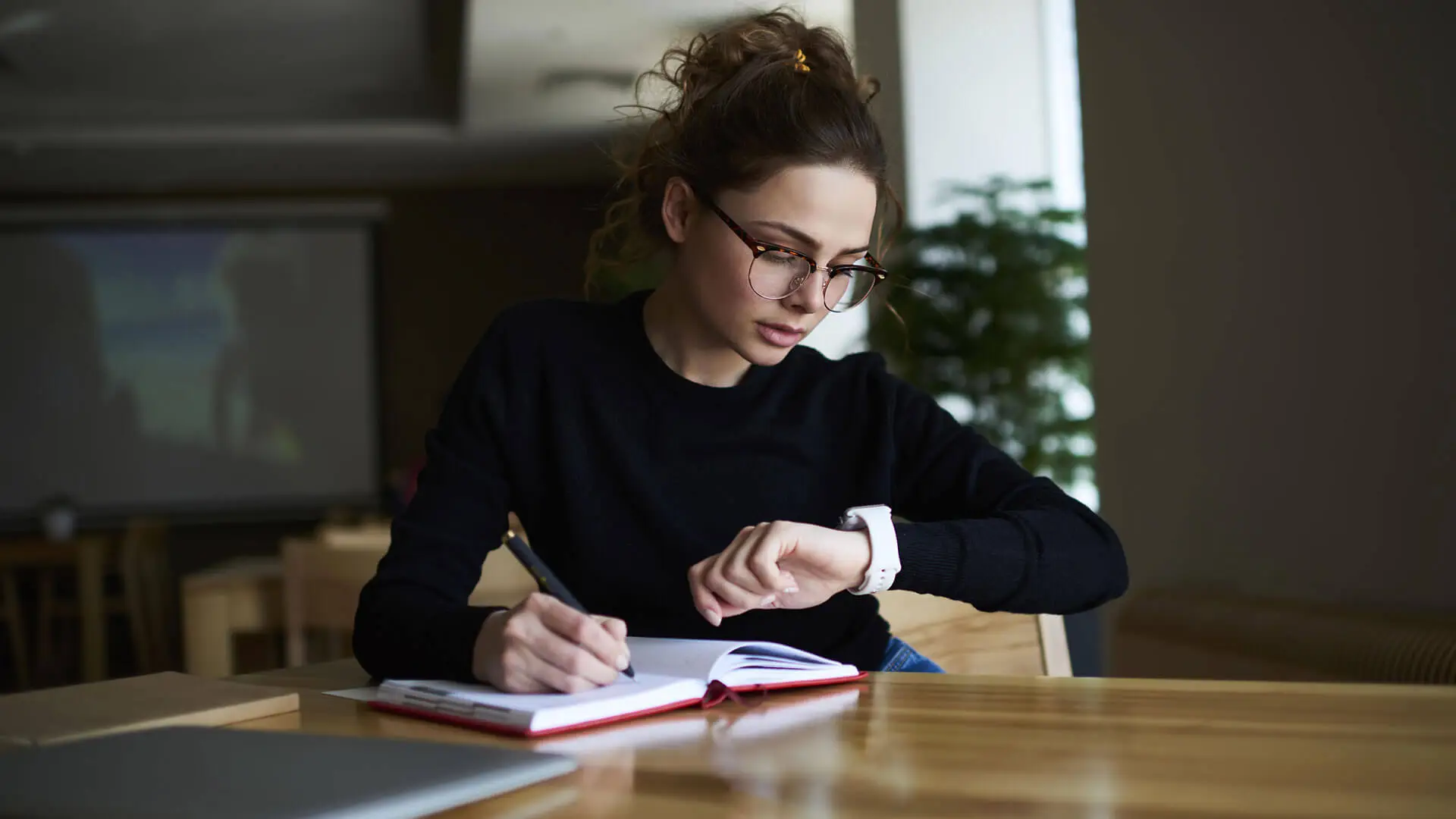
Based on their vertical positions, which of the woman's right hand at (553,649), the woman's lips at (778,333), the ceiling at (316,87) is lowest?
the woman's right hand at (553,649)

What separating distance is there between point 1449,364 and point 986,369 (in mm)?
1998

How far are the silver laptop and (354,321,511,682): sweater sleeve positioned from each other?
27 centimetres

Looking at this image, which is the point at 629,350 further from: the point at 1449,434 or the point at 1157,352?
the point at 1157,352

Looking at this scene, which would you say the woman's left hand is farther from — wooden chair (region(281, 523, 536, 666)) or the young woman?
wooden chair (region(281, 523, 536, 666))

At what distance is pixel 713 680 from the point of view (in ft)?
3.21

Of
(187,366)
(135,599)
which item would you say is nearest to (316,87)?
(187,366)

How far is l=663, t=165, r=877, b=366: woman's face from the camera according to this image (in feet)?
4.09

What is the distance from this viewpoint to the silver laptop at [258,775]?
2.07 ft

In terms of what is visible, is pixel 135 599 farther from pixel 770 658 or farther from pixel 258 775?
pixel 258 775

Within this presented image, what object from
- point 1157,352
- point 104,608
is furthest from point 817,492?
point 104,608

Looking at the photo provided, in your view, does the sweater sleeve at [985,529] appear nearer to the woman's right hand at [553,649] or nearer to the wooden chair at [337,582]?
the woman's right hand at [553,649]

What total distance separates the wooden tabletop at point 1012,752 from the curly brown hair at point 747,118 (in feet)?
1.75

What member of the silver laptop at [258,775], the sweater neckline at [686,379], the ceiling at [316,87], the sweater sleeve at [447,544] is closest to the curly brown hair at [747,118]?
the sweater neckline at [686,379]

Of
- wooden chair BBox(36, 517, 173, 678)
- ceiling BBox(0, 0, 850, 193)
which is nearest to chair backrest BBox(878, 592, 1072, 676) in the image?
ceiling BBox(0, 0, 850, 193)
